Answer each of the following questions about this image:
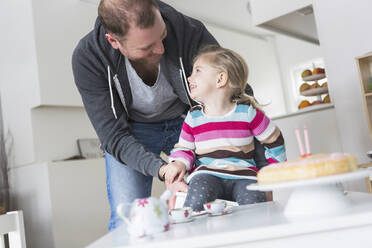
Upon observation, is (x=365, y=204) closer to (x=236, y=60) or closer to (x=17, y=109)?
(x=236, y=60)

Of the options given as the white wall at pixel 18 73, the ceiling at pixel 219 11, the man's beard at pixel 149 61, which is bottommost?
the man's beard at pixel 149 61

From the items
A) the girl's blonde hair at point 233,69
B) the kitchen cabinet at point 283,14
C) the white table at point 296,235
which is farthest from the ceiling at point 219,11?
the white table at point 296,235

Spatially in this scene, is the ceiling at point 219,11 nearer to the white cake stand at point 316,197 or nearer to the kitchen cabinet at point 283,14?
the kitchen cabinet at point 283,14

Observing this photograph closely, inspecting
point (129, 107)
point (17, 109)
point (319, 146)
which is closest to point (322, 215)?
point (129, 107)

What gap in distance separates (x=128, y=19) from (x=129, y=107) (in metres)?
0.53

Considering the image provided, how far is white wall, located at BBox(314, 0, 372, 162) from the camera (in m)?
3.00

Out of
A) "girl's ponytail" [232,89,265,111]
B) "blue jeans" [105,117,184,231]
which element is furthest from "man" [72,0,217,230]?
"girl's ponytail" [232,89,265,111]

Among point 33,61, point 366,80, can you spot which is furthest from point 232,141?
point 33,61

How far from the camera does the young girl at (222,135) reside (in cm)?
158

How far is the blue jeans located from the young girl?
0.30 m

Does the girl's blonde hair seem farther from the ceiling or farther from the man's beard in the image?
the ceiling

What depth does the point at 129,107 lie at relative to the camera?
198 centimetres

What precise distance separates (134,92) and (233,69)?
0.45m

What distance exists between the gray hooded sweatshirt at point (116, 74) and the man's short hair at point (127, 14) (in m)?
0.26
